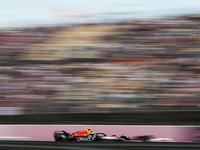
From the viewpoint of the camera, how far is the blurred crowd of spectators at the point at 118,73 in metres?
4.89

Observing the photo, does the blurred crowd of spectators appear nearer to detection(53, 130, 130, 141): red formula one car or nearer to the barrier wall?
the barrier wall

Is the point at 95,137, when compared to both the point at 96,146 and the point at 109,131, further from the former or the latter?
the point at 96,146

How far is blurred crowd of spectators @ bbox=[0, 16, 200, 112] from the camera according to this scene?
4891mm

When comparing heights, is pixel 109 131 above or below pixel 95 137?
above

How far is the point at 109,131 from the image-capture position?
4.16 meters

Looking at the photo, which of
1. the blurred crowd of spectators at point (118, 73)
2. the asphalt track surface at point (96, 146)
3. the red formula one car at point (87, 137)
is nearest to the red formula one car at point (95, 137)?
the red formula one car at point (87, 137)

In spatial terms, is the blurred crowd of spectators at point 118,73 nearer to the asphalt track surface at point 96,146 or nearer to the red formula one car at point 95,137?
the red formula one car at point 95,137

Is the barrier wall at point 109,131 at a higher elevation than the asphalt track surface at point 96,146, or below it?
higher

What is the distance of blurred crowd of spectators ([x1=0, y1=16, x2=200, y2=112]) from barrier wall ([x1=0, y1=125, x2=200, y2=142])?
63cm

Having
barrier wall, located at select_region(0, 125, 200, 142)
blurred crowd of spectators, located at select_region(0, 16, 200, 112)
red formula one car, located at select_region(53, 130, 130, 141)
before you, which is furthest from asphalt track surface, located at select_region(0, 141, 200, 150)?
blurred crowd of spectators, located at select_region(0, 16, 200, 112)

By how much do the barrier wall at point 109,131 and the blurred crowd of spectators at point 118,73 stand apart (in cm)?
63

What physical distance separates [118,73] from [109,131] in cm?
135

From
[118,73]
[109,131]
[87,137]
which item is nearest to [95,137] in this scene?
[87,137]

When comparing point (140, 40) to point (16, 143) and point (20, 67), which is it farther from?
point (16, 143)
